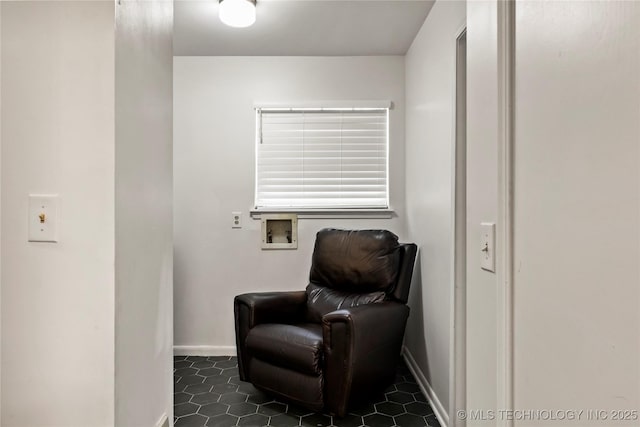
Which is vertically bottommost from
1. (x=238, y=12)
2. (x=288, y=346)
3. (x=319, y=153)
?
(x=288, y=346)

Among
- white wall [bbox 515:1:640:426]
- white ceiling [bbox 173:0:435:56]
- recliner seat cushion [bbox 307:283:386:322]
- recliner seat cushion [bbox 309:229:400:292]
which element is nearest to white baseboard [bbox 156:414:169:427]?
white wall [bbox 515:1:640:426]

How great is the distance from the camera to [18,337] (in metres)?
0.86

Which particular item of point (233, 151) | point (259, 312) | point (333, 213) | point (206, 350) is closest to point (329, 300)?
point (259, 312)

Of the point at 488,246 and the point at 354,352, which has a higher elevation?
the point at 488,246

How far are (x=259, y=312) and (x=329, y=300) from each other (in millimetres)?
498

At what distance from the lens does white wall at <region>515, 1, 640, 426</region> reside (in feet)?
1.80

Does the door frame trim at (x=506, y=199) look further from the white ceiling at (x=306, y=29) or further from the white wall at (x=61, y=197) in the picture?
the white ceiling at (x=306, y=29)

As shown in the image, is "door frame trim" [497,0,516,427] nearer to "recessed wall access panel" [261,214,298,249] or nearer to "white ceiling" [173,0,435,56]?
"white ceiling" [173,0,435,56]

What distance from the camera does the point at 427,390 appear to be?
2.32 meters

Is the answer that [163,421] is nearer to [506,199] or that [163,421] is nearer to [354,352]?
[354,352]

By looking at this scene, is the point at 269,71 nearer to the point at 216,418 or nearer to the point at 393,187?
the point at 393,187

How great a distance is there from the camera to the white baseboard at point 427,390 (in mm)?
2018

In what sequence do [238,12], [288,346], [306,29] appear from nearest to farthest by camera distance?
[288,346]
[238,12]
[306,29]

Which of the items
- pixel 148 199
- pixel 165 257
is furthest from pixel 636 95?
pixel 165 257
